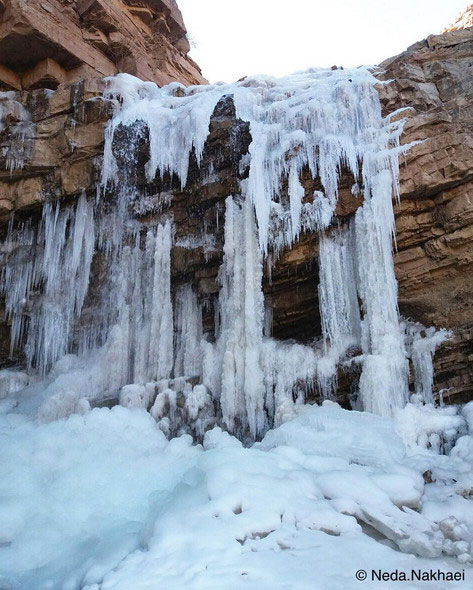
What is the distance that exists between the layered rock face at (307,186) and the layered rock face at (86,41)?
2316 millimetres

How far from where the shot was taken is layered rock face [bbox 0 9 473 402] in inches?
317

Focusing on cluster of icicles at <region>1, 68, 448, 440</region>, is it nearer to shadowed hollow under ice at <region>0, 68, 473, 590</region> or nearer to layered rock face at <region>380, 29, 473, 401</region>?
shadowed hollow under ice at <region>0, 68, 473, 590</region>

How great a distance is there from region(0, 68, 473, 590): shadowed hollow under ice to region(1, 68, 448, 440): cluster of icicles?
0.03 metres

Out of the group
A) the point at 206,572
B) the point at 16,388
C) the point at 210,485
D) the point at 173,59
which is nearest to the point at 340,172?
the point at 210,485

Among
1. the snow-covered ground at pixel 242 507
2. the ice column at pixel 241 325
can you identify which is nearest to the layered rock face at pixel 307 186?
the ice column at pixel 241 325

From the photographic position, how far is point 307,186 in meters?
8.74

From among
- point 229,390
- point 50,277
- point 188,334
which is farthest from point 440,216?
point 50,277

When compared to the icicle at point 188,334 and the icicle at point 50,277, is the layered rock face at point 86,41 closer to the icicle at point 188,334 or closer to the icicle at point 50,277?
the icicle at point 50,277

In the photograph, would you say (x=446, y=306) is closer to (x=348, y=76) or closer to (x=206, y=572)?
(x=348, y=76)

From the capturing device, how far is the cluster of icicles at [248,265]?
823 cm

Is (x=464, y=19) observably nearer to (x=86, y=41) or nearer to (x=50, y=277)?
(x=86, y=41)

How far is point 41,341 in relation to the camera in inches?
431

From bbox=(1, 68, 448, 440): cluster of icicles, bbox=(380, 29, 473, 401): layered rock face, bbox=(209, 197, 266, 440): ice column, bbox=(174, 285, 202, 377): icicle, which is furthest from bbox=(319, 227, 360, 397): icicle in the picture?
bbox=(174, 285, 202, 377): icicle

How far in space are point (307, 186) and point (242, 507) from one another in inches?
222
